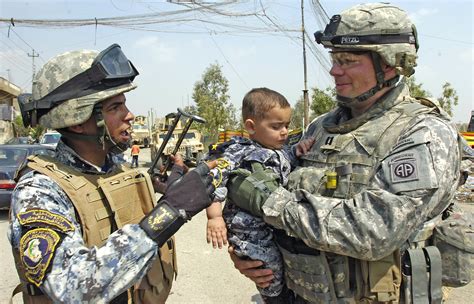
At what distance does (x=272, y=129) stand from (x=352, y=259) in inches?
38.0

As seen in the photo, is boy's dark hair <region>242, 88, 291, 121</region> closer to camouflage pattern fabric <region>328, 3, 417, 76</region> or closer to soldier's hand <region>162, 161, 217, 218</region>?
camouflage pattern fabric <region>328, 3, 417, 76</region>

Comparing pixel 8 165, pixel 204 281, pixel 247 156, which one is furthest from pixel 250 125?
pixel 8 165

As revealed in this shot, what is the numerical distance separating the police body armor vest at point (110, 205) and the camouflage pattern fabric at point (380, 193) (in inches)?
27.2

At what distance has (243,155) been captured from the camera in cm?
251

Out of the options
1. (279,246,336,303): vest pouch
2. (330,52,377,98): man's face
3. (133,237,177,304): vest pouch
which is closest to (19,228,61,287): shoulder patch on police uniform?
(133,237,177,304): vest pouch

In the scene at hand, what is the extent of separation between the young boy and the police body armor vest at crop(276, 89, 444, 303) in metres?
0.12

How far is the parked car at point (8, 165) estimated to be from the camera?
8008 millimetres

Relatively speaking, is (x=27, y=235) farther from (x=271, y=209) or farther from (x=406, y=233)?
(x=406, y=233)

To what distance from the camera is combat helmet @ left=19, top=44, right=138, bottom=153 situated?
1974 millimetres

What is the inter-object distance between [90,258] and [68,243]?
0.13 m

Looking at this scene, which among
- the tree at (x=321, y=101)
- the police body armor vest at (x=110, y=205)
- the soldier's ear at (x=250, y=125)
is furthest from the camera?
the tree at (x=321, y=101)

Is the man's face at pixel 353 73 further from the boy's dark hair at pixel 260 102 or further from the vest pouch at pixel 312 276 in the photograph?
the vest pouch at pixel 312 276

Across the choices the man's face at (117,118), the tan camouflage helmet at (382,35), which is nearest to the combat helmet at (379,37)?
the tan camouflage helmet at (382,35)

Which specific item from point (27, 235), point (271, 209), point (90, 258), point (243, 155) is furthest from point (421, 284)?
point (27, 235)
